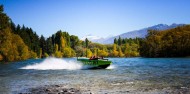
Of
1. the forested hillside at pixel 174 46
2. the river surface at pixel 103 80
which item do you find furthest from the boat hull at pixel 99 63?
the forested hillside at pixel 174 46

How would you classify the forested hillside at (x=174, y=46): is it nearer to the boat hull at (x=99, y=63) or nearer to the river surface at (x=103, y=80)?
the river surface at (x=103, y=80)

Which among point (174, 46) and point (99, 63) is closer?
point (99, 63)

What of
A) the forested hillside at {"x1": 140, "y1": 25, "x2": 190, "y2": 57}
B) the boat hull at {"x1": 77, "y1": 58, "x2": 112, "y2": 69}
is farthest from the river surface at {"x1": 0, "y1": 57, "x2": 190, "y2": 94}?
the forested hillside at {"x1": 140, "y1": 25, "x2": 190, "y2": 57}

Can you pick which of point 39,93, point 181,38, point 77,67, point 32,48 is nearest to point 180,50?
point 181,38

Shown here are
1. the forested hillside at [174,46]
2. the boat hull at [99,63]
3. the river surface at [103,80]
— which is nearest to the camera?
the river surface at [103,80]

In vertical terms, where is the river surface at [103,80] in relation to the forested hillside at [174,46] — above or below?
below

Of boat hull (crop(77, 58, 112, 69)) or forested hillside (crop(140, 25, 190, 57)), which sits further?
forested hillside (crop(140, 25, 190, 57))

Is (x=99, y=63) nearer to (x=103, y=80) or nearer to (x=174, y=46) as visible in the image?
A: (x=103, y=80)

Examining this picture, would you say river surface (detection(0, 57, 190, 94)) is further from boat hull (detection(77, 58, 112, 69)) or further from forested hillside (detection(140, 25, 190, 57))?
forested hillside (detection(140, 25, 190, 57))

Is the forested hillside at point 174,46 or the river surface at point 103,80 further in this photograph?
the forested hillside at point 174,46

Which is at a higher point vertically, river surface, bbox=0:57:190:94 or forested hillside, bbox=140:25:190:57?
forested hillside, bbox=140:25:190:57

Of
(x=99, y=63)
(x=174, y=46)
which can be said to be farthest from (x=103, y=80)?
(x=174, y=46)

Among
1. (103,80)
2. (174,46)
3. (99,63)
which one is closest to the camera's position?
(103,80)

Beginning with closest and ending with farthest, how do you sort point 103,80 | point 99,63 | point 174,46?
point 103,80, point 99,63, point 174,46
